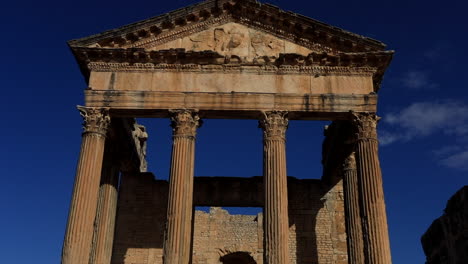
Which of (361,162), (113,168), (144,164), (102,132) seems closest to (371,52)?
(361,162)

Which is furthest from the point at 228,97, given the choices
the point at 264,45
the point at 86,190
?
the point at 86,190

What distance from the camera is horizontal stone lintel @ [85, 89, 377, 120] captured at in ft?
53.4

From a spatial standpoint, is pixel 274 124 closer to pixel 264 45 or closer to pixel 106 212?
pixel 264 45

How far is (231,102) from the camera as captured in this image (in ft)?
53.6

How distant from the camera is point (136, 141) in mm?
21891

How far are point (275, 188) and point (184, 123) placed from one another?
3.63 metres

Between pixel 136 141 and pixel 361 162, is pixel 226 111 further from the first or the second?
pixel 136 141

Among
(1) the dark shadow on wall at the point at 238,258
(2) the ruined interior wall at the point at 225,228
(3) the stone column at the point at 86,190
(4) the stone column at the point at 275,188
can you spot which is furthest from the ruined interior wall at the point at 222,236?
(4) the stone column at the point at 275,188

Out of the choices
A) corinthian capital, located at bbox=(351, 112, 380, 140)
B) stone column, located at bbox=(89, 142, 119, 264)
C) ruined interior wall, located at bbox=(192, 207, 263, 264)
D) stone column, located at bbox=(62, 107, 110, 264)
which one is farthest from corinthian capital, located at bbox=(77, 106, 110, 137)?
corinthian capital, located at bbox=(351, 112, 380, 140)

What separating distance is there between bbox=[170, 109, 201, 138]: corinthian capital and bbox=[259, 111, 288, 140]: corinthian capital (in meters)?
2.16

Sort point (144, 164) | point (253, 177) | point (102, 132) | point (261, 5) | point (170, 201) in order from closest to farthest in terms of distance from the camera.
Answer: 1. point (170, 201)
2. point (102, 132)
3. point (261, 5)
4. point (253, 177)
5. point (144, 164)

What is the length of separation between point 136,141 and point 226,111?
6949 mm

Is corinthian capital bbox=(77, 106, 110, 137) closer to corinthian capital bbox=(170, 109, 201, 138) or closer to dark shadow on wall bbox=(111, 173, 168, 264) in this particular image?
corinthian capital bbox=(170, 109, 201, 138)

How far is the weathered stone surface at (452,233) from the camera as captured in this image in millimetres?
21578
